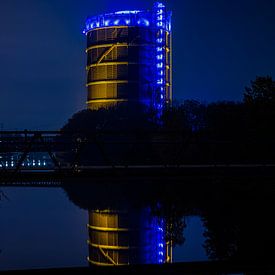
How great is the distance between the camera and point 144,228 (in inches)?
1487

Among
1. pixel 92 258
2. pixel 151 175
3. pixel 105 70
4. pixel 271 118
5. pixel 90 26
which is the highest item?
pixel 90 26

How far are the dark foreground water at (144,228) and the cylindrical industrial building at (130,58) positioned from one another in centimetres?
4255

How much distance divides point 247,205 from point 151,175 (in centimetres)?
1990

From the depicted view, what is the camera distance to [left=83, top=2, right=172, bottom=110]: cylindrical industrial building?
319 ft

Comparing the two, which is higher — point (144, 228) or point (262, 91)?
point (262, 91)

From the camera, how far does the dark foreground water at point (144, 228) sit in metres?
29.5

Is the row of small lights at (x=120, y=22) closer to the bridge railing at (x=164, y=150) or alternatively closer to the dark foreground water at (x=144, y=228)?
the bridge railing at (x=164, y=150)

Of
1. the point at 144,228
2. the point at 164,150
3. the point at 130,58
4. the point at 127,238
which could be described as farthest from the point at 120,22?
the point at 127,238

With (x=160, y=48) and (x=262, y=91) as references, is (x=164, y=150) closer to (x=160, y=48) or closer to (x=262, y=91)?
(x=262, y=91)

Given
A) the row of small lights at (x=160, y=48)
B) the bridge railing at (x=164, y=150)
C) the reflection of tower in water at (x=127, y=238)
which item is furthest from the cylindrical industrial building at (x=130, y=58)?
the reflection of tower in water at (x=127, y=238)

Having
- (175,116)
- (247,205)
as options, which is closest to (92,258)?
(247,205)

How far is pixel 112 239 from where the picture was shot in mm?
36719

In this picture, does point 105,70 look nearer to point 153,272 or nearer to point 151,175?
point 151,175

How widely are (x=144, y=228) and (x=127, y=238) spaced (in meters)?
1.28
